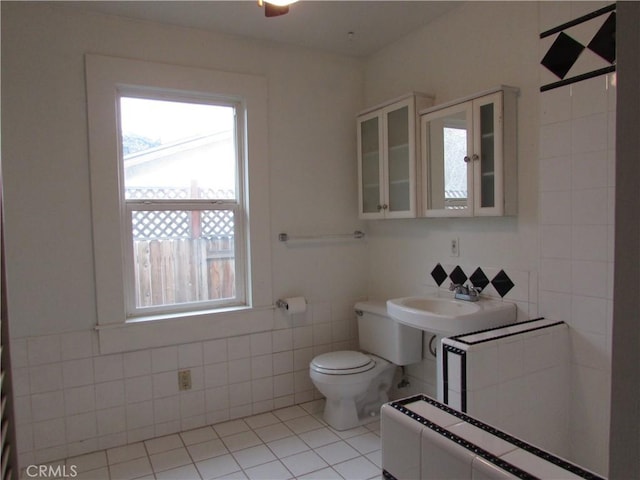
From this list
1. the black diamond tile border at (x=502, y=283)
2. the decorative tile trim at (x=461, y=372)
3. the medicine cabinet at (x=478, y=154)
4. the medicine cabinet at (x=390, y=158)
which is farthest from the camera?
the medicine cabinet at (x=390, y=158)

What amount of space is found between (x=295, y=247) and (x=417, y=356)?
1085 mm

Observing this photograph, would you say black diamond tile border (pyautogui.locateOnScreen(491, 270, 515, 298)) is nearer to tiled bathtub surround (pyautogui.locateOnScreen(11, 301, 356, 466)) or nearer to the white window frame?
tiled bathtub surround (pyautogui.locateOnScreen(11, 301, 356, 466))

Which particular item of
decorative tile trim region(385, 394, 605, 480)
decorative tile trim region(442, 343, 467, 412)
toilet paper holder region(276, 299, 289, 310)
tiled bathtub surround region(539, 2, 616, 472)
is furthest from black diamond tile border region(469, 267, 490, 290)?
decorative tile trim region(385, 394, 605, 480)

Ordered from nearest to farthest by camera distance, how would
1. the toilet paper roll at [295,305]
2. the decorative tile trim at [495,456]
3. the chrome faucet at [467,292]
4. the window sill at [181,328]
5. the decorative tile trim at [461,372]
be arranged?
the decorative tile trim at [495,456], the decorative tile trim at [461,372], the chrome faucet at [467,292], the window sill at [181,328], the toilet paper roll at [295,305]

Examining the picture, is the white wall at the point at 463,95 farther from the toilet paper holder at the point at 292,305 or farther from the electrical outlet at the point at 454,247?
the toilet paper holder at the point at 292,305

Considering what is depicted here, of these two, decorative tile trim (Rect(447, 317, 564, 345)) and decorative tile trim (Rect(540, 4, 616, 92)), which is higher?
decorative tile trim (Rect(540, 4, 616, 92))

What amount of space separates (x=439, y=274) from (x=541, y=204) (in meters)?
0.80

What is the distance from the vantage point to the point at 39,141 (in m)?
2.41

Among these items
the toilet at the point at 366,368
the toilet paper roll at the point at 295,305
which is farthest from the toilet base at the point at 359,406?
the toilet paper roll at the point at 295,305

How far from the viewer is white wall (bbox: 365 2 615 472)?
1.95m

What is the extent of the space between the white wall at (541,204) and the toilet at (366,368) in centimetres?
23

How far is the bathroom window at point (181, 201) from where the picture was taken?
2.71 m

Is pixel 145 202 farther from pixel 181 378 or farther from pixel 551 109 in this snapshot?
pixel 551 109

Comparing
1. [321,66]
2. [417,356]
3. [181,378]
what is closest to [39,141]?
[181,378]
